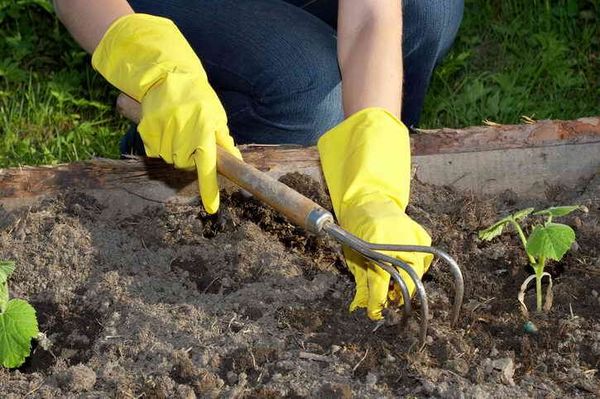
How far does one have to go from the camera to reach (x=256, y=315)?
210 cm

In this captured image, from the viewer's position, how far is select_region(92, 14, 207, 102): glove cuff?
241cm

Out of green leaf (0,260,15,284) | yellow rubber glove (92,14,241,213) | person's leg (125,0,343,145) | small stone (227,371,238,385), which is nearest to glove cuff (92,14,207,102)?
yellow rubber glove (92,14,241,213)

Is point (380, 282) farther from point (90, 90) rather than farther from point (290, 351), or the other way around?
point (90, 90)

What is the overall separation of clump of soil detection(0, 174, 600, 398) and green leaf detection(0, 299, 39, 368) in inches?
2.1

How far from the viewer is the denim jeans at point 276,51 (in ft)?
9.51

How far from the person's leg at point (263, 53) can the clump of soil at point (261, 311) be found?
0.49 metres

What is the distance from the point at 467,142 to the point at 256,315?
892 millimetres

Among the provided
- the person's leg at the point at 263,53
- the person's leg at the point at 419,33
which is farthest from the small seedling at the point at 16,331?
the person's leg at the point at 419,33

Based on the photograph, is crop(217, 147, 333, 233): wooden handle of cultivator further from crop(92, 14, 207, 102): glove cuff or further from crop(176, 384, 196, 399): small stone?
crop(176, 384, 196, 399): small stone

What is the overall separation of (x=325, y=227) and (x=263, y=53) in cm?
104

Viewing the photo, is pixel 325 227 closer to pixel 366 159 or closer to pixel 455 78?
pixel 366 159

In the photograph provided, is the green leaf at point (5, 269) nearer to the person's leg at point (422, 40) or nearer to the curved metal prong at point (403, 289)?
the curved metal prong at point (403, 289)

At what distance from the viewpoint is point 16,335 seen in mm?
1932

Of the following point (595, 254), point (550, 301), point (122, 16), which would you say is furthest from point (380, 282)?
point (122, 16)
